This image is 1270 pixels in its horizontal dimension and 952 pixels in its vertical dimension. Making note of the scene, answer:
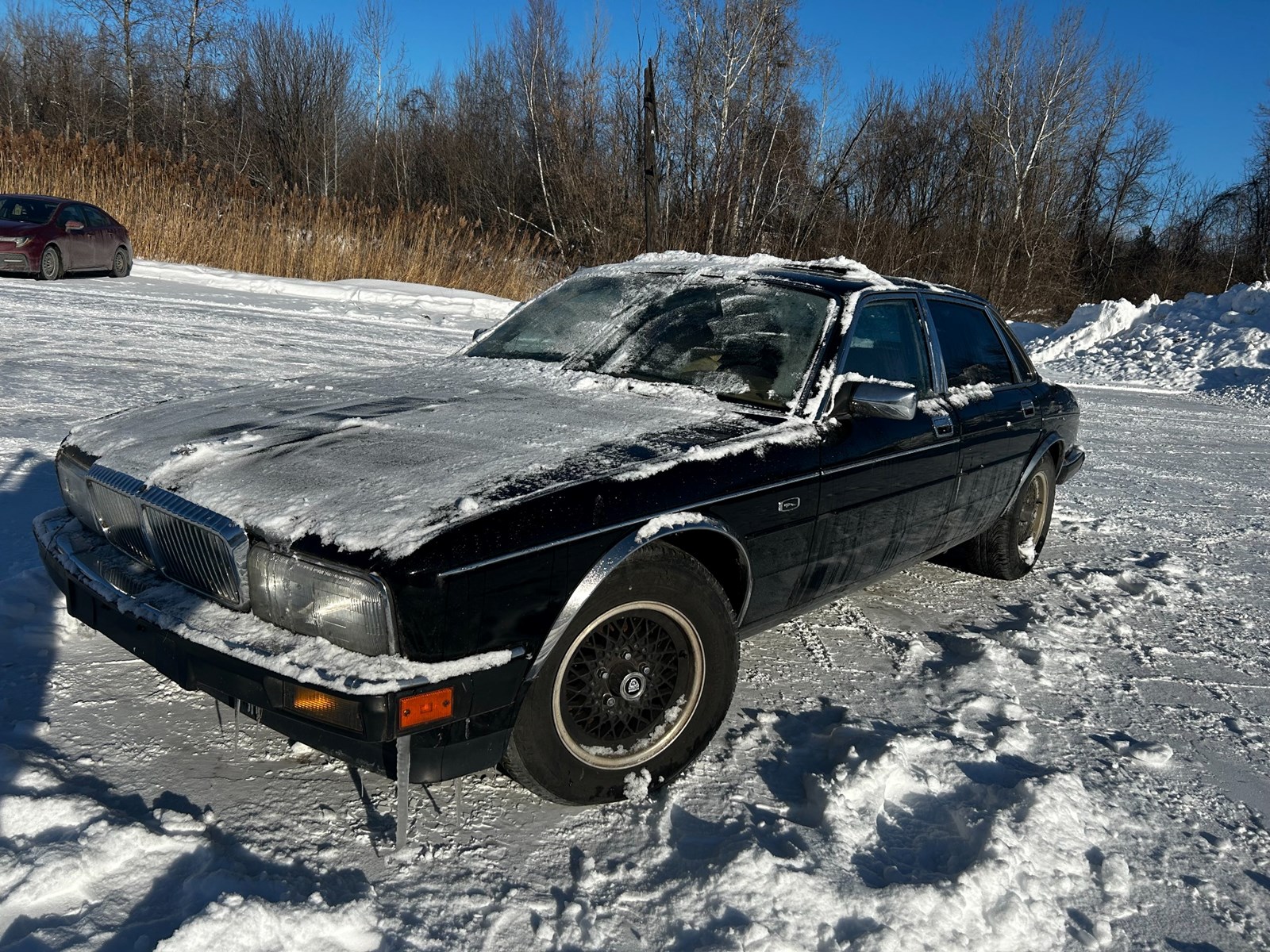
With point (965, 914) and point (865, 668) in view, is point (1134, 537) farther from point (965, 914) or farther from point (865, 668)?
point (965, 914)

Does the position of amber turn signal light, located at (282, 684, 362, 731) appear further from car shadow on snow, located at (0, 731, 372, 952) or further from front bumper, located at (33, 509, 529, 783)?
car shadow on snow, located at (0, 731, 372, 952)

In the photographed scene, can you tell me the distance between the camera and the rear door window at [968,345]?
14.4ft

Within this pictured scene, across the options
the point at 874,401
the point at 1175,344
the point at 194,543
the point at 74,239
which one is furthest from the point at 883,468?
the point at 1175,344

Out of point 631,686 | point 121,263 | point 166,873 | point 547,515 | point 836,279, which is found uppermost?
point 836,279

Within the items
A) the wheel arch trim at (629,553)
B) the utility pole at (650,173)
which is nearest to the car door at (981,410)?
the wheel arch trim at (629,553)

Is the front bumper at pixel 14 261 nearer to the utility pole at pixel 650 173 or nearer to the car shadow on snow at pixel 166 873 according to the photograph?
the utility pole at pixel 650 173

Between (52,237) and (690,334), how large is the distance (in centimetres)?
1423

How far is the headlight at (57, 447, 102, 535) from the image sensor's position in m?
3.02

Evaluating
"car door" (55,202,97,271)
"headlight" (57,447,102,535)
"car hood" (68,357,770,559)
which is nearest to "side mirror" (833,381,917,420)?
"car hood" (68,357,770,559)

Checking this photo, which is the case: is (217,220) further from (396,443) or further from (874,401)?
(874,401)

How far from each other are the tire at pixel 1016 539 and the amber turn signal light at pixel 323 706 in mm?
3551

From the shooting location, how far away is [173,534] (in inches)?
102

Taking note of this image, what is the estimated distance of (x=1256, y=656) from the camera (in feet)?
13.7

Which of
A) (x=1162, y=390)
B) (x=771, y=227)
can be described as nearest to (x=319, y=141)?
(x=771, y=227)
